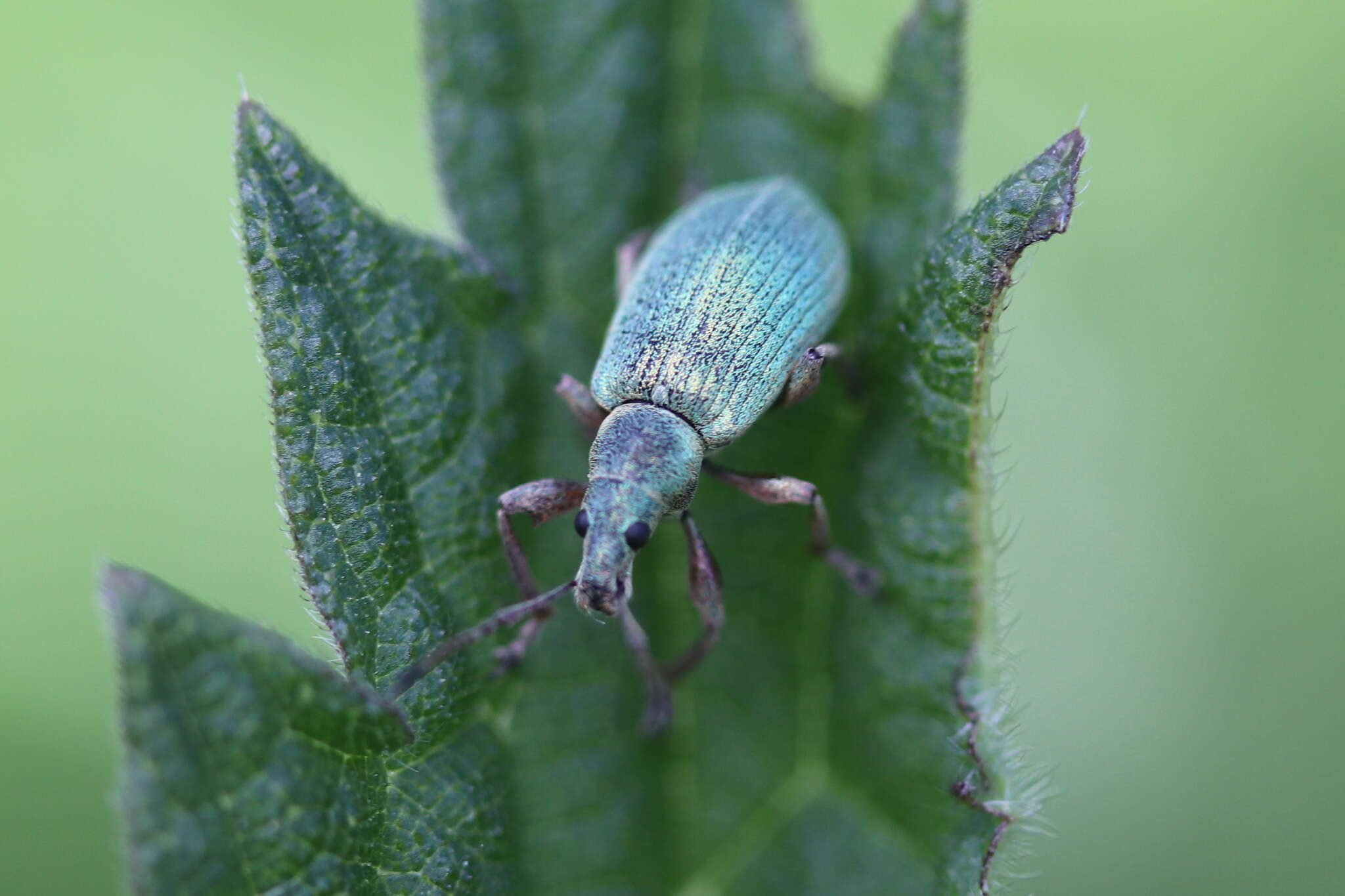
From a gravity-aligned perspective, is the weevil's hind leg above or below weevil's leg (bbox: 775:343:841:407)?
below

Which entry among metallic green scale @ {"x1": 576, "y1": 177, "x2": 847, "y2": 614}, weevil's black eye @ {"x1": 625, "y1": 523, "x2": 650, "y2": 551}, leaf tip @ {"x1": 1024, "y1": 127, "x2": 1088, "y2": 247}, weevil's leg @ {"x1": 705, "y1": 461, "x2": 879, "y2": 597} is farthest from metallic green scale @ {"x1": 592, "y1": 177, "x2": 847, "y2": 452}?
leaf tip @ {"x1": 1024, "y1": 127, "x2": 1088, "y2": 247}

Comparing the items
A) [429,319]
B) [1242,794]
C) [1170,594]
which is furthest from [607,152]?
[1242,794]

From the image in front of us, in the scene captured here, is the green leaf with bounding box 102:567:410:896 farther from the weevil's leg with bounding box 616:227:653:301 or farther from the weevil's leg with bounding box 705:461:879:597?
the weevil's leg with bounding box 616:227:653:301

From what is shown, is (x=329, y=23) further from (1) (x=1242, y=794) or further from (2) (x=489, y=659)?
(1) (x=1242, y=794)

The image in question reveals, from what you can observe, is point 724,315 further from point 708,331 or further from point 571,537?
point 571,537

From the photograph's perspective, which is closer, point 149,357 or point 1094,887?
point 1094,887
